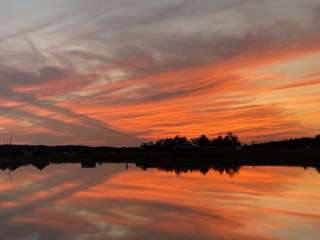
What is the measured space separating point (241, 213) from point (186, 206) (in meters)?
4.45

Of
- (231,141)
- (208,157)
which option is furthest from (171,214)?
(231,141)

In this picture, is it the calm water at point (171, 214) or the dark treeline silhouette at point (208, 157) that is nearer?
the calm water at point (171, 214)

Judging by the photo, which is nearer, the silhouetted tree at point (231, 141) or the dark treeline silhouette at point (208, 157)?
the dark treeline silhouette at point (208, 157)

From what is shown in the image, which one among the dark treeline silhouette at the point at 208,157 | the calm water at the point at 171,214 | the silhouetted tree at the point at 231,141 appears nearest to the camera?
the calm water at the point at 171,214

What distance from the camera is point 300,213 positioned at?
23281mm

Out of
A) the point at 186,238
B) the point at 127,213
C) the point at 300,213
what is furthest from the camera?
the point at 127,213

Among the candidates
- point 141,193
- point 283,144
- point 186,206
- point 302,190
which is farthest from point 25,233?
point 283,144

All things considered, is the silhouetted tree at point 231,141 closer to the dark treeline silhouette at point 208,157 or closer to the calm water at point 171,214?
the dark treeline silhouette at point 208,157

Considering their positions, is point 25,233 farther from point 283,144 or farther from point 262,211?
point 283,144

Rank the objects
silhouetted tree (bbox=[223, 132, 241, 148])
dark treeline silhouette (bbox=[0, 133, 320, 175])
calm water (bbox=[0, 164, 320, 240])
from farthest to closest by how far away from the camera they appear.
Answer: silhouetted tree (bbox=[223, 132, 241, 148]) < dark treeline silhouette (bbox=[0, 133, 320, 175]) < calm water (bbox=[0, 164, 320, 240])

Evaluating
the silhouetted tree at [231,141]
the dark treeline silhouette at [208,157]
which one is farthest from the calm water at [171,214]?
the silhouetted tree at [231,141]

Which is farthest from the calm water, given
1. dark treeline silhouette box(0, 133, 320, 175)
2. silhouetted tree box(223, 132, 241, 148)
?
silhouetted tree box(223, 132, 241, 148)

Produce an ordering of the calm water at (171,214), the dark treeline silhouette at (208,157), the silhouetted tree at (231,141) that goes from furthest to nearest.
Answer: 1. the silhouetted tree at (231,141)
2. the dark treeline silhouette at (208,157)
3. the calm water at (171,214)

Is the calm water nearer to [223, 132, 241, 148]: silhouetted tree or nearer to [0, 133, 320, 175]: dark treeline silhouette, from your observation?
[0, 133, 320, 175]: dark treeline silhouette
